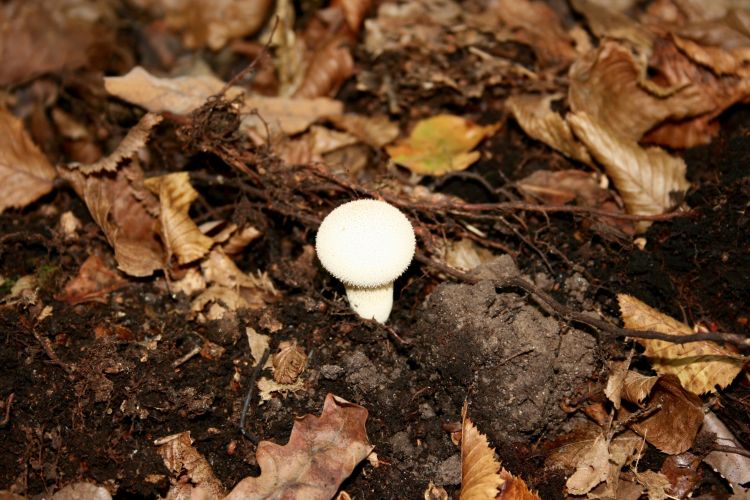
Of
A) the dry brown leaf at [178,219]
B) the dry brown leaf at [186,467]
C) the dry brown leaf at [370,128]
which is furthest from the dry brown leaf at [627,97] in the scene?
the dry brown leaf at [186,467]

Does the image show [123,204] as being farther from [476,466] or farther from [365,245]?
[476,466]

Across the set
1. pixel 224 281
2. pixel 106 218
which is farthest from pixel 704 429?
pixel 106 218

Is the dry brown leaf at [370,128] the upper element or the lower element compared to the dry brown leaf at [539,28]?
lower

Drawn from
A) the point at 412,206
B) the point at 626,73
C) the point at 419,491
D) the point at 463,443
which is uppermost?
the point at 626,73

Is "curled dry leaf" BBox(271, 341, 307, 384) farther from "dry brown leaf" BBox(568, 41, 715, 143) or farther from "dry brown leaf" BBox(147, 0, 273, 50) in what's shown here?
"dry brown leaf" BBox(147, 0, 273, 50)

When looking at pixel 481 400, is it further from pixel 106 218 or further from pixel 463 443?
pixel 106 218

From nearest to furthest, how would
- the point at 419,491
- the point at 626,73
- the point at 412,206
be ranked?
1. the point at 419,491
2. the point at 412,206
3. the point at 626,73

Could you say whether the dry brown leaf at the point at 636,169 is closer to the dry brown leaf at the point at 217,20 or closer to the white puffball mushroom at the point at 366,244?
the white puffball mushroom at the point at 366,244
